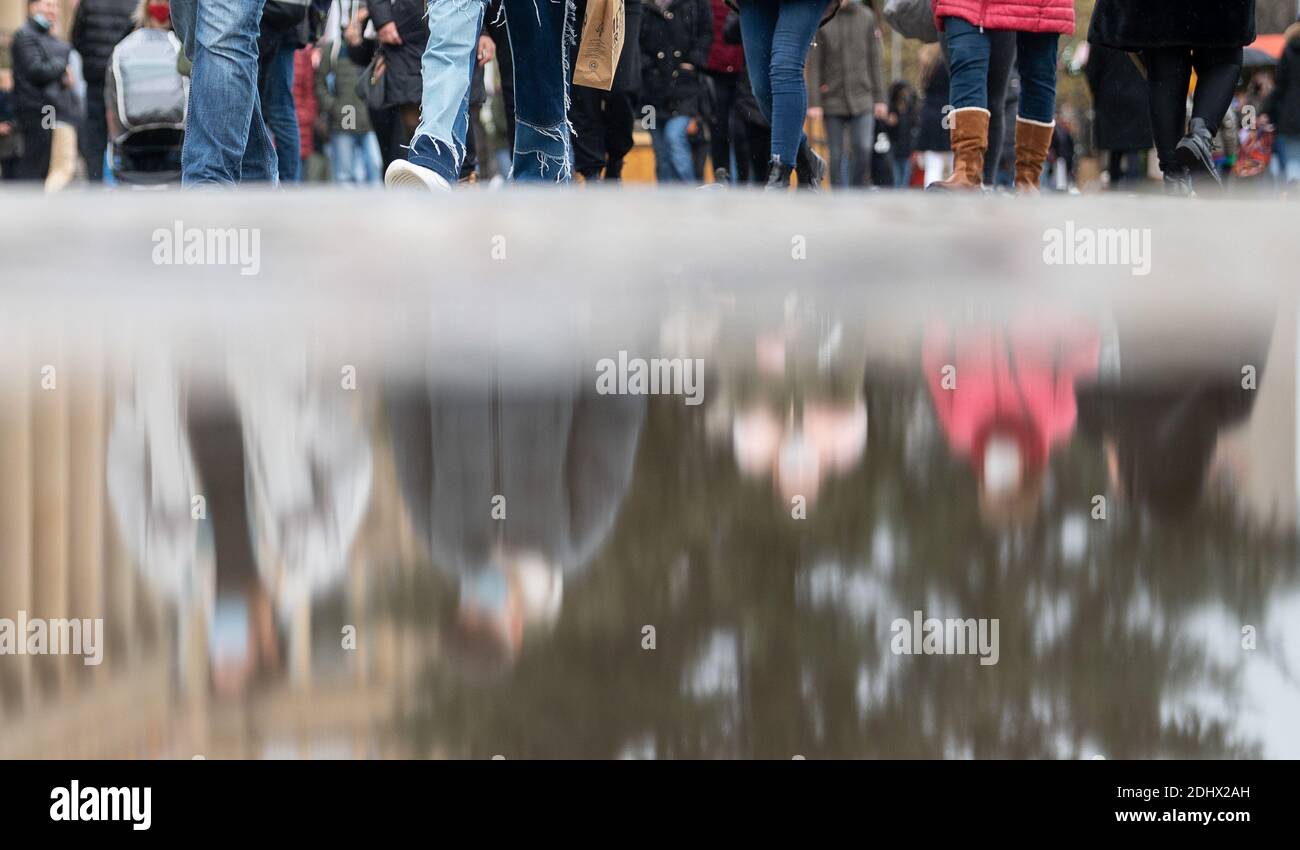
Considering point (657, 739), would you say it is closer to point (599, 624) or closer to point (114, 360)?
point (599, 624)

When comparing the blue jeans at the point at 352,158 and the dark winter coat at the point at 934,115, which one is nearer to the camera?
the dark winter coat at the point at 934,115

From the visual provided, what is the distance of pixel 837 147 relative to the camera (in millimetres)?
13320

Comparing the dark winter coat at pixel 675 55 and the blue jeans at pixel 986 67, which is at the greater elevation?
the dark winter coat at pixel 675 55

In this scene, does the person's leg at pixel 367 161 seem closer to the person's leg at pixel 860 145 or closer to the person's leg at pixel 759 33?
the person's leg at pixel 860 145

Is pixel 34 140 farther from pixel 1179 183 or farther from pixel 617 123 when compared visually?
pixel 1179 183

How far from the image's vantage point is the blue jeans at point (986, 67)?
7676mm

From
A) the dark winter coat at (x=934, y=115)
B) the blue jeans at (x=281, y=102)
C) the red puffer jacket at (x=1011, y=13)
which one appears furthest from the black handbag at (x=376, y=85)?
the dark winter coat at (x=934, y=115)

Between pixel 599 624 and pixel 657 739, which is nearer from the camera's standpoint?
pixel 657 739

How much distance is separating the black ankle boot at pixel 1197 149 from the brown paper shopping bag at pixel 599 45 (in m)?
2.36

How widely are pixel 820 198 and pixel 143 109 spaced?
3907mm

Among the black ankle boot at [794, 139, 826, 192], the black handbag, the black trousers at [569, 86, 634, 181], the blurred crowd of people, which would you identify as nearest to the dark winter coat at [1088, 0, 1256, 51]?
the blurred crowd of people

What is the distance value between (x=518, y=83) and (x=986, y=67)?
7.13 ft

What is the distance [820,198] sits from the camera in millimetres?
6316
